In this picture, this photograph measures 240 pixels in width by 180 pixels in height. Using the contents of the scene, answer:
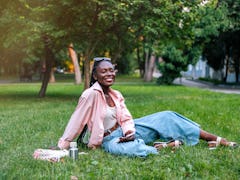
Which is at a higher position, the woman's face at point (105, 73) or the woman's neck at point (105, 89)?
the woman's face at point (105, 73)

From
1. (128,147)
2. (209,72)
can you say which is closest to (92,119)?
(128,147)

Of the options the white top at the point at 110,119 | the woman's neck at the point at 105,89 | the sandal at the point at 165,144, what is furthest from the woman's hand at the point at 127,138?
the woman's neck at the point at 105,89

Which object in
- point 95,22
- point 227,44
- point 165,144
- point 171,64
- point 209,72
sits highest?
point 95,22

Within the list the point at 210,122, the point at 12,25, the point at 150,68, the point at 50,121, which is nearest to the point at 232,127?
the point at 210,122

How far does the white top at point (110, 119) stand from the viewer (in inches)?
222

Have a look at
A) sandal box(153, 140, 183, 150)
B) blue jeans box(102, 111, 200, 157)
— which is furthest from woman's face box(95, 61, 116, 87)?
sandal box(153, 140, 183, 150)

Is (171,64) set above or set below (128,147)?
above

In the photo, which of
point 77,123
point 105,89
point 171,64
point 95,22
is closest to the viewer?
point 77,123

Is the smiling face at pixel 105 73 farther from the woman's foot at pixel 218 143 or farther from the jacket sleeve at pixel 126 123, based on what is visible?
the woman's foot at pixel 218 143

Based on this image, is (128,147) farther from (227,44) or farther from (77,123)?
(227,44)

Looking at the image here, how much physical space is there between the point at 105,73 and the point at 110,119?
62cm

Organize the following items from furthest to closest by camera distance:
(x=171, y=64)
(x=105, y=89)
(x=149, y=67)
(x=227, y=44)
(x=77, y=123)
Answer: (x=149, y=67) < (x=227, y=44) < (x=171, y=64) < (x=105, y=89) < (x=77, y=123)

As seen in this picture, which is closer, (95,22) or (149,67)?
(95,22)

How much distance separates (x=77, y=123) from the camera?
Answer: 5.43 m
